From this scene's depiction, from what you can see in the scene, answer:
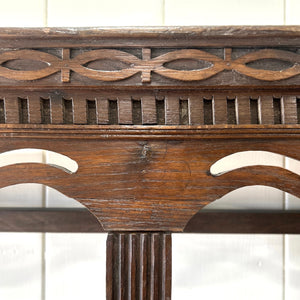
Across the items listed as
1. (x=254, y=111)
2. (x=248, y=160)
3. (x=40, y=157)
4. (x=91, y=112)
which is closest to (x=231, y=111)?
(x=254, y=111)

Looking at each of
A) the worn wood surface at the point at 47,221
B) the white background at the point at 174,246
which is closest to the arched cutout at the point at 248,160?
the white background at the point at 174,246

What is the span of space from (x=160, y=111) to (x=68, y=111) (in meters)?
0.09

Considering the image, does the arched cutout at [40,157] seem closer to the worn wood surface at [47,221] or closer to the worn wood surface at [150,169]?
the worn wood surface at [47,221]

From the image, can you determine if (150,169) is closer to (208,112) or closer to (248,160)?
(208,112)

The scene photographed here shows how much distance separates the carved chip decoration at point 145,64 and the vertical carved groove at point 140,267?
16cm

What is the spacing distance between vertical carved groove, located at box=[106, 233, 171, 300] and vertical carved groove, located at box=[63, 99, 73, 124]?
0.13 metres

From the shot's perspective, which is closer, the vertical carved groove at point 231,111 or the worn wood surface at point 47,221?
the vertical carved groove at point 231,111

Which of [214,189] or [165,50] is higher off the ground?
[165,50]

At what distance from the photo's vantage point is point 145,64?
319mm

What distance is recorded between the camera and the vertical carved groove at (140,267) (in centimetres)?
32
